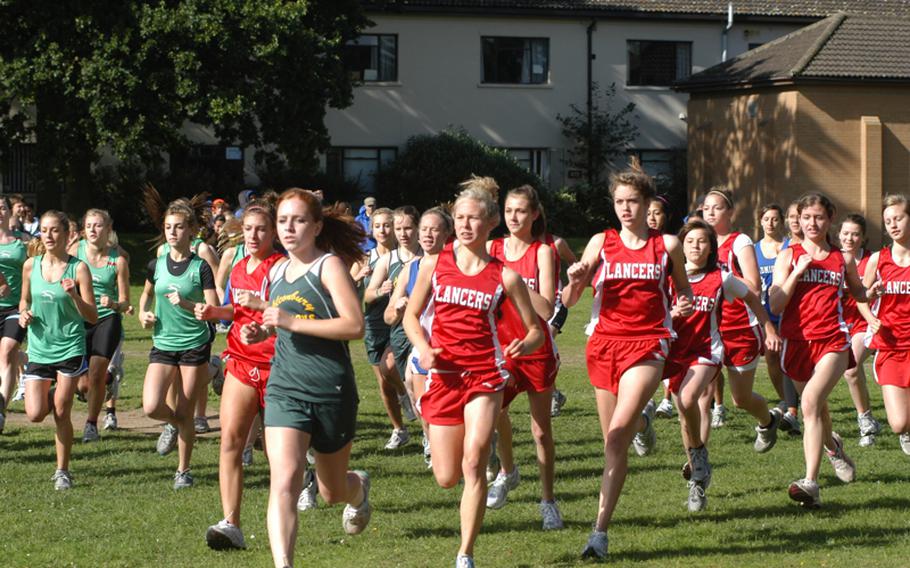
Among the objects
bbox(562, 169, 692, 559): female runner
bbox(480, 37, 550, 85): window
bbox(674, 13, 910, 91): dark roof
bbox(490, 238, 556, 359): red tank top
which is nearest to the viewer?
bbox(562, 169, 692, 559): female runner

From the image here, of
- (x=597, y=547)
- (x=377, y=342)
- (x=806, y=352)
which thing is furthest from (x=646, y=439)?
(x=597, y=547)

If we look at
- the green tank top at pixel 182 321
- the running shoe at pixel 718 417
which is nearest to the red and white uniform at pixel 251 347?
the green tank top at pixel 182 321

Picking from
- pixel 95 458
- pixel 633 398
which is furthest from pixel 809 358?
pixel 95 458

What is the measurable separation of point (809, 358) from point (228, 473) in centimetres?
405

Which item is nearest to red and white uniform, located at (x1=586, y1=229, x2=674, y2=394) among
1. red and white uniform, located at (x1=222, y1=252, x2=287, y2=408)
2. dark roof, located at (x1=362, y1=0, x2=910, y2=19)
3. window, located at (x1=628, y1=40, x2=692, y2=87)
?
red and white uniform, located at (x1=222, y1=252, x2=287, y2=408)

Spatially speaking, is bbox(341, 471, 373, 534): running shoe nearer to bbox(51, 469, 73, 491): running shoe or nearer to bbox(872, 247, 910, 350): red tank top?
bbox(51, 469, 73, 491): running shoe

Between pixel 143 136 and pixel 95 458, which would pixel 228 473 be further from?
pixel 143 136

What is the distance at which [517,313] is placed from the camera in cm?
855

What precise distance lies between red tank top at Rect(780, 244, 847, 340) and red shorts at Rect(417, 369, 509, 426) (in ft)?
9.58

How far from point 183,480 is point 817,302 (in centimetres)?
473

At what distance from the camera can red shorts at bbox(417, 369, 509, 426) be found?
750cm

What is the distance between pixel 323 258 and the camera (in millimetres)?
7133

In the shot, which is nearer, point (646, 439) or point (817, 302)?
point (817, 302)

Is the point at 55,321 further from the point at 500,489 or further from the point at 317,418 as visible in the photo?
the point at 317,418
